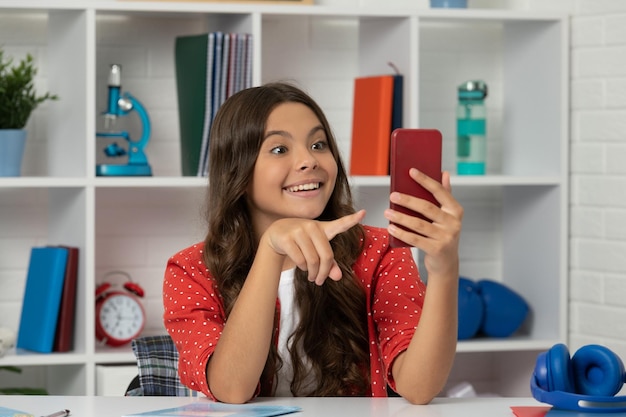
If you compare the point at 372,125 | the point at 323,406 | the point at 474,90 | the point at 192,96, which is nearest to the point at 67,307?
the point at 192,96

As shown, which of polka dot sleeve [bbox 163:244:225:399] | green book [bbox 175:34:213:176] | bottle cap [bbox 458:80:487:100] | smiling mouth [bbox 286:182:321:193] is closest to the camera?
polka dot sleeve [bbox 163:244:225:399]

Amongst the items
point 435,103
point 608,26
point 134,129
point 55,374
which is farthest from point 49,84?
point 608,26

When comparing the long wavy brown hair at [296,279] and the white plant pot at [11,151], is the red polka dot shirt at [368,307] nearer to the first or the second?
the long wavy brown hair at [296,279]

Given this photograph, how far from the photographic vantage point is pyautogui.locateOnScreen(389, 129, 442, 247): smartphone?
55.2 inches

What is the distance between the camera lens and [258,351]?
1575 millimetres

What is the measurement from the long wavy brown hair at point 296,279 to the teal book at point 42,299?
3.63 feet

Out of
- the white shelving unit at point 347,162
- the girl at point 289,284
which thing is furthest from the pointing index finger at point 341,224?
the white shelving unit at point 347,162

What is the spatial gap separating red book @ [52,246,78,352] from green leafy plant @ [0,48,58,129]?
1.26ft

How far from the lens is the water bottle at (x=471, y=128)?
3098 mm

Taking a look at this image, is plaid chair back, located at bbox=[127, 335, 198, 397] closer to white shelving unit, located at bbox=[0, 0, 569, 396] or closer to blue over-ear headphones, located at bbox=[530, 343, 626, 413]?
blue over-ear headphones, located at bbox=[530, 343, 626, 413]

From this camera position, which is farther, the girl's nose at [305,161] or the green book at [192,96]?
the green book at [192,96]

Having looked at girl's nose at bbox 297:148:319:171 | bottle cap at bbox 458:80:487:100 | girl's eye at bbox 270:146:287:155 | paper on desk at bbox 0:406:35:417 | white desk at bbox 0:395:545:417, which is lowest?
white desk at bbox 0:395:545:417

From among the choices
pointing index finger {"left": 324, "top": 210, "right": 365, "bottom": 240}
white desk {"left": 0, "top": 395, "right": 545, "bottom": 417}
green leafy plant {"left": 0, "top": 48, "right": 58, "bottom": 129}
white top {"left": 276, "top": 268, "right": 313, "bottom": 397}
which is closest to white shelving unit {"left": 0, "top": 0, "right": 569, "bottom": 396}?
green leafy plant {"left": 0, "top": 48, "right": 58, "bottom": 129}

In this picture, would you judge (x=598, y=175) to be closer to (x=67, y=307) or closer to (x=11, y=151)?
(x=67, y=307)
